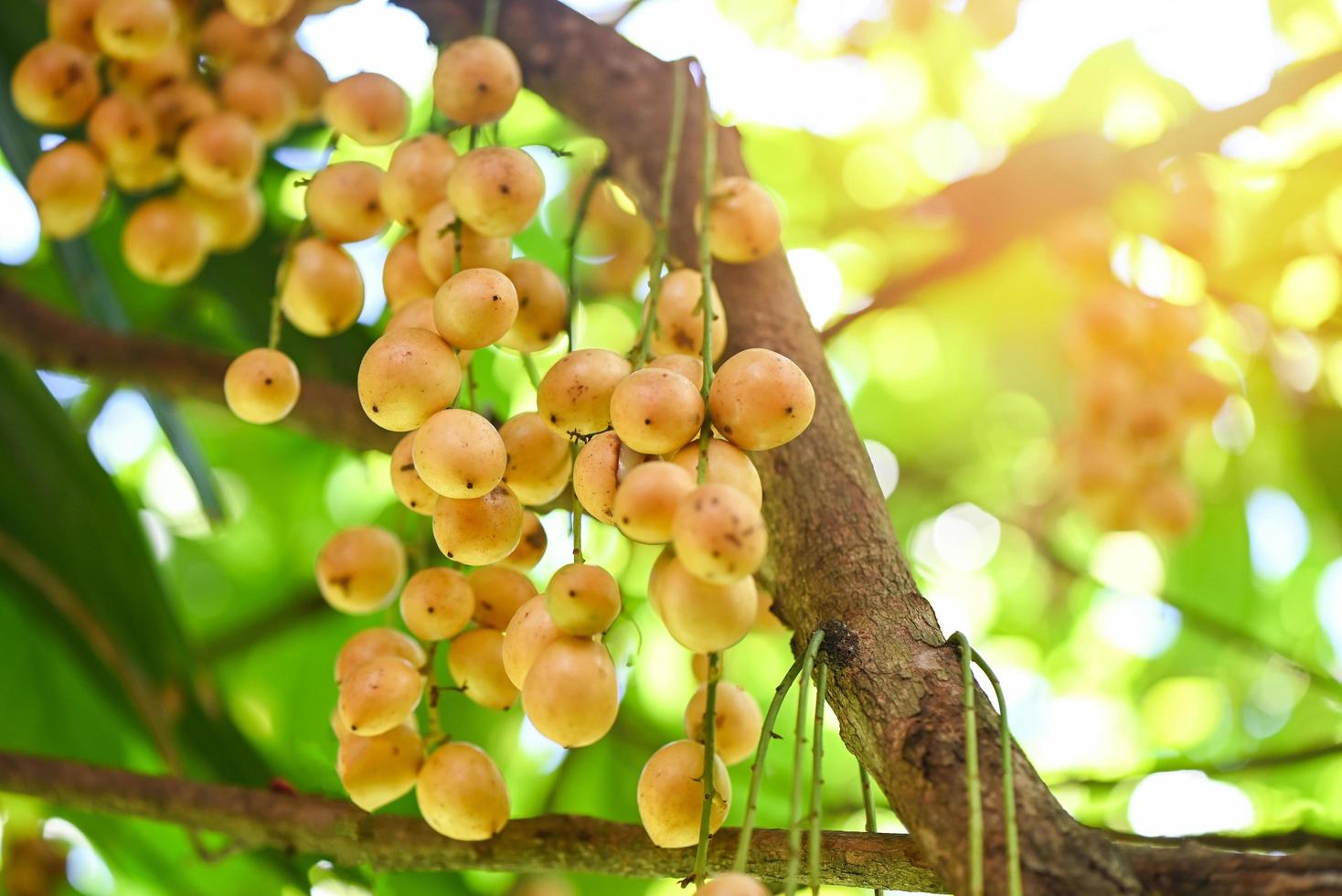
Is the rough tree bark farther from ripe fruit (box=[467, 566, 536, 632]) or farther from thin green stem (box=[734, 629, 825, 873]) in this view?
ripe fruit (box=[467, 566, 536, 632])

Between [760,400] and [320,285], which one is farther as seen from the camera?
[320,285]

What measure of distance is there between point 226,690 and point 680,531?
1.43 m

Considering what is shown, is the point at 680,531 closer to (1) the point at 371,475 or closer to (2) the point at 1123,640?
(1) the point at 371,475

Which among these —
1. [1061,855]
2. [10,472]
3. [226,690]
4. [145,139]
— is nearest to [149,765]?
[226,690]

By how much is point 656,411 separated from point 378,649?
35cm

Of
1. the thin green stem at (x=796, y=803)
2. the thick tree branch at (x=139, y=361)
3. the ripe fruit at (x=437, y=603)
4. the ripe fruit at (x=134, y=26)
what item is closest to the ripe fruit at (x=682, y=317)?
the ripe fruit at (x=437, y=603)

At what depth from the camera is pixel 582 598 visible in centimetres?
64

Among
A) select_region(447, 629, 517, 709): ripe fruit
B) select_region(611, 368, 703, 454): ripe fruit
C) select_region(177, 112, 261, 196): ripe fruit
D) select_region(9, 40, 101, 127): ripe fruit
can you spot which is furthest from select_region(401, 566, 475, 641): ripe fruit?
select_region(9, 40, 101, 127): ripe fruit

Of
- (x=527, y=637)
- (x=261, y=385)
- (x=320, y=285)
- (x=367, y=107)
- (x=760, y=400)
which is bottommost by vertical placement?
(x=527, y=637)

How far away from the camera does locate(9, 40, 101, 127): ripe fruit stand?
3.65 feet

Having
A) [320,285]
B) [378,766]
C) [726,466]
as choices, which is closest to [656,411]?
[726,466]

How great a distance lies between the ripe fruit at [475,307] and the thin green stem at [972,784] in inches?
13.4

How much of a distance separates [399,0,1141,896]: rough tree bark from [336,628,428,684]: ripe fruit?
27cm

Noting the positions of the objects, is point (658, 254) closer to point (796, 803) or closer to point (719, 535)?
point (719, 535)
